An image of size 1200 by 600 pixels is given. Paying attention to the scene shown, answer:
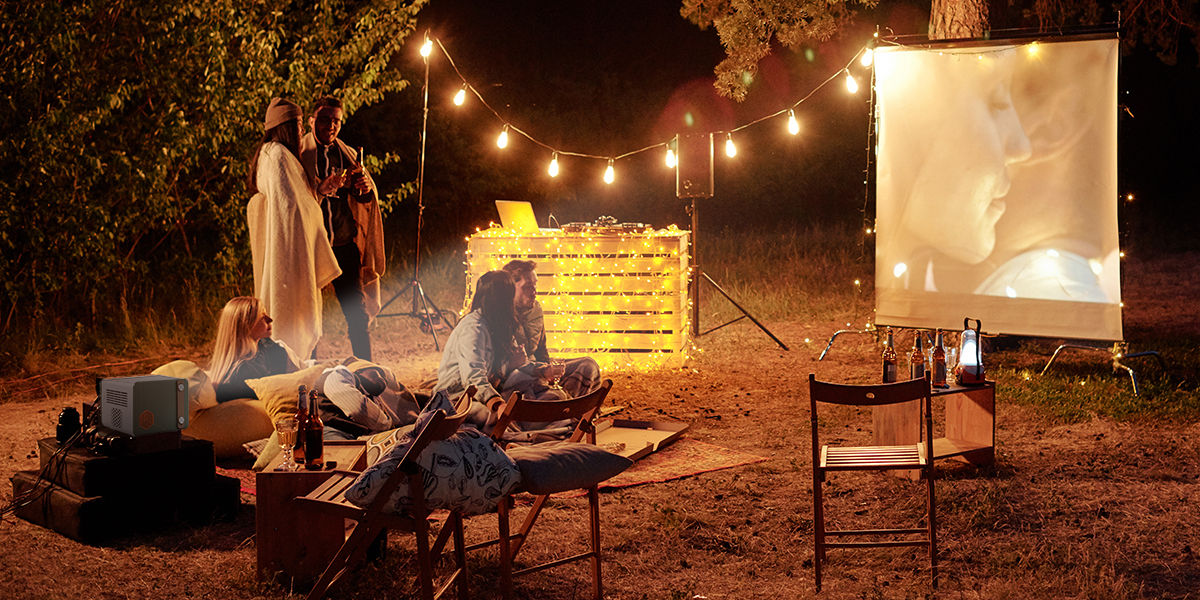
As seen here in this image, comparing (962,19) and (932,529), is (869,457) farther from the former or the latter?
(962,19)

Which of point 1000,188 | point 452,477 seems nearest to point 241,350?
point 452,477

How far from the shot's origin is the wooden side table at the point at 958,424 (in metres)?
5.59

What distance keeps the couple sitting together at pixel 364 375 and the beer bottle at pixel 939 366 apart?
2.10 metres

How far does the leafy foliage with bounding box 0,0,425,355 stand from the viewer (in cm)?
944

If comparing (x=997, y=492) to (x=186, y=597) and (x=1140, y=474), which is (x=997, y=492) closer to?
(x=1140, y=474)

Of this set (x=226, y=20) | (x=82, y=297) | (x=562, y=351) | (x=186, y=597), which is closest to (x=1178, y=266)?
(x=562, y=351)

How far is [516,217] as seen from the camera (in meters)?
9.38

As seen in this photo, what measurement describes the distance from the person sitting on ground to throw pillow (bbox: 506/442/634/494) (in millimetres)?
2720

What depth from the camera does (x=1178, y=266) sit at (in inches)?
607

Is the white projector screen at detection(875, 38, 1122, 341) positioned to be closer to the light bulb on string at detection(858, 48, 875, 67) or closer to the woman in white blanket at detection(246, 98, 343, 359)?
the light bulb on string at detection(858, 48, 875, 67)

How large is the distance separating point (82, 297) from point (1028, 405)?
857cm

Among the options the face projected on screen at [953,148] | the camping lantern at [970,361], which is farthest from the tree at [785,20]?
the camping lantern at [970,361]

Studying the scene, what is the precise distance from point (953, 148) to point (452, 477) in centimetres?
589

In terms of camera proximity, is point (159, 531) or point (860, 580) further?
point (159, 531)
